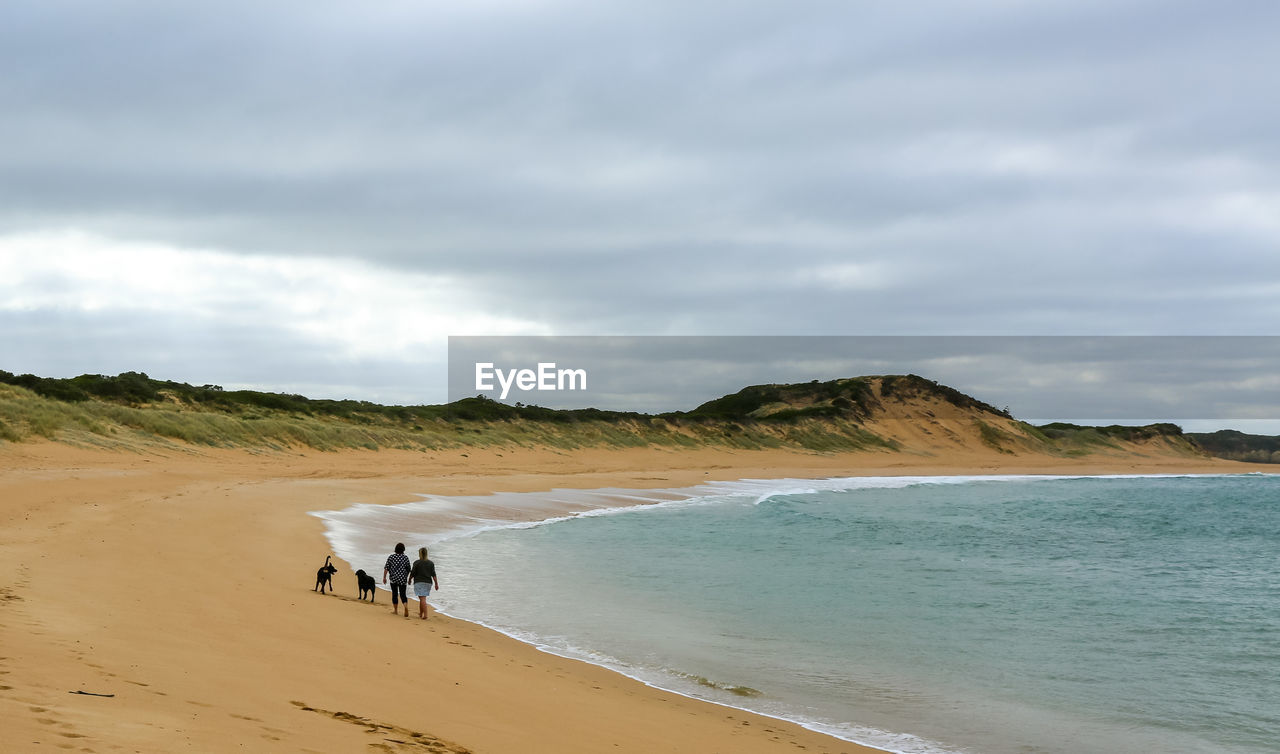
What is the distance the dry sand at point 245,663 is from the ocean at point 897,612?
130 centimetres

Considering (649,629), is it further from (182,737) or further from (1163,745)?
(182,737)

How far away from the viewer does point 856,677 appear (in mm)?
11398

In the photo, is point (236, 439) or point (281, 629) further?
point (236, 439)

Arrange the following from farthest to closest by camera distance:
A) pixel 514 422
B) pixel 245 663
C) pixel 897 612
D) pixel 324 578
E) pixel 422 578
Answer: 1. pixel 514 422
2. pixel 897 612
3. pixel 324 578
4. pixel 422 578
5. pixel 245 663

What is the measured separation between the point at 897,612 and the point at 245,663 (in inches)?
457

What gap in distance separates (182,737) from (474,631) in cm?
742

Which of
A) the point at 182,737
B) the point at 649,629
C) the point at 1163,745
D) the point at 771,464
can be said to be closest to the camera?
the point at 182,737

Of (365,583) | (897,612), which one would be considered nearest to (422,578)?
(365,583)

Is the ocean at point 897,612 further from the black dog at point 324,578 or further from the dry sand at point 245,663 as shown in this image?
the black dog at point 324,578

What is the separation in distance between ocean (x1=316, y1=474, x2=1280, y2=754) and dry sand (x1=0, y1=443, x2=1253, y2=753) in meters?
1.30

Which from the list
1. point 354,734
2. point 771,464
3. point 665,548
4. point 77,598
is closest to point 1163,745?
point 354,734

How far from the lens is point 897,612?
16125mm

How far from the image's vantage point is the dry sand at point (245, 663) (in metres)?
5.99

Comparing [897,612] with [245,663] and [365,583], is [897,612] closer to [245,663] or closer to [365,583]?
[365,583]
